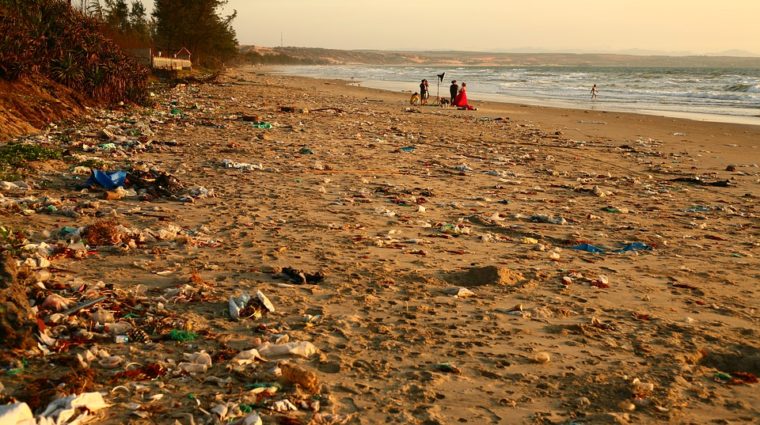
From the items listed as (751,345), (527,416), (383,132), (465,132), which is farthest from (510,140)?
(527,416)

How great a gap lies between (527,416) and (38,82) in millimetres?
12458

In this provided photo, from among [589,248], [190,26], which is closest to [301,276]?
[589,248]

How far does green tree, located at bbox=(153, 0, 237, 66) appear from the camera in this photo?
3872 cm

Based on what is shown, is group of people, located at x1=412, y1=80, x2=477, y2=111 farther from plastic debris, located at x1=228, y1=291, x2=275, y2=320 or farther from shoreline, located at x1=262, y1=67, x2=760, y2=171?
plastic debris, located at x1=228, y1=291, x2=275, y2=320

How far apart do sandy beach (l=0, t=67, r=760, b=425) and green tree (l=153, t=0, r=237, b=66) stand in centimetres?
3116

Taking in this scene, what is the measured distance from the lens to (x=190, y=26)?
39281 millimetres

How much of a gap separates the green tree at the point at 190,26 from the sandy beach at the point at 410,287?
31163mm

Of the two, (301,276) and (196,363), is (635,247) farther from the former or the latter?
(196,363)

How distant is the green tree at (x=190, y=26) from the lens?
38.7 metres

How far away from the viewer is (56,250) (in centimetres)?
475

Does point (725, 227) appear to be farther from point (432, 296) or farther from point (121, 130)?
point (121, 130)

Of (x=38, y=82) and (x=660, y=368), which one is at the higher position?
(x=38, y=82)

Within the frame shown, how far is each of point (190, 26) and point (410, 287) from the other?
38.3 meters

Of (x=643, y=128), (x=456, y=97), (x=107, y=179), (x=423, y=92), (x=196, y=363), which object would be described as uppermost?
(x=423, y=92)
